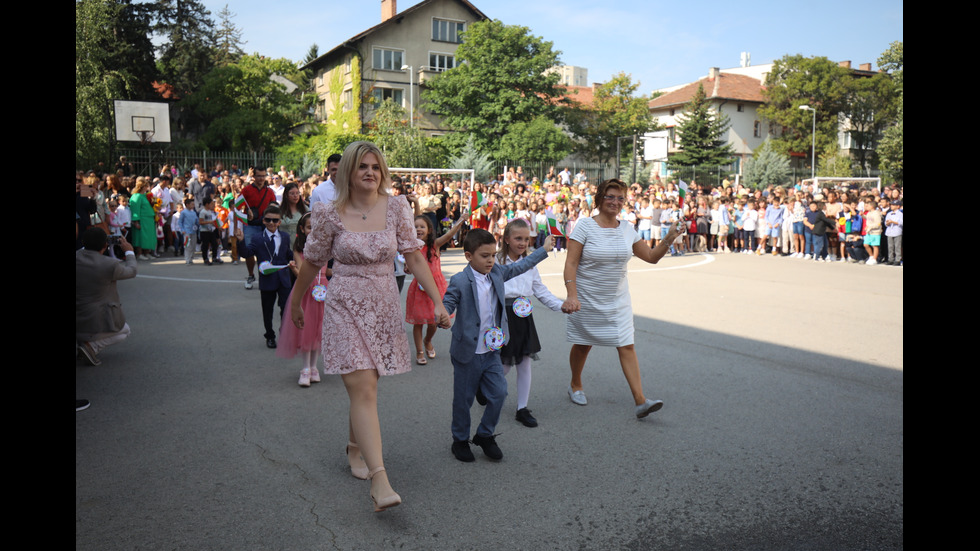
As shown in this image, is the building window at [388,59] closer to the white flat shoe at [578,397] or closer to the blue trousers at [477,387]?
the white flat shoe at [578,397]

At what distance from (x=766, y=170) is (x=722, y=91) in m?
26.2

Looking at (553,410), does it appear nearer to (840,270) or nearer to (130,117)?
(840,270)

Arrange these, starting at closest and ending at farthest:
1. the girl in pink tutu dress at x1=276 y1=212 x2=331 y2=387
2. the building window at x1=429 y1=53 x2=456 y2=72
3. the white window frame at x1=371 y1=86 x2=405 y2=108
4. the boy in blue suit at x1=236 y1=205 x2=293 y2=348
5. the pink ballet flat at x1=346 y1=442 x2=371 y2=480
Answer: the pink ballet flat at x1=346 y1=442 x2=371 y2=480 → the girl in pink tutu dress at x1=276 y1=212 x2=331 y2=387 → the boy in blue suit at x1=236 y1=205 x2=293 y2=348 → the white window frame at x1=371 y1=86 x2=405 y2=108 → the building window at x1=429 y1=53 x2=456 y2=72

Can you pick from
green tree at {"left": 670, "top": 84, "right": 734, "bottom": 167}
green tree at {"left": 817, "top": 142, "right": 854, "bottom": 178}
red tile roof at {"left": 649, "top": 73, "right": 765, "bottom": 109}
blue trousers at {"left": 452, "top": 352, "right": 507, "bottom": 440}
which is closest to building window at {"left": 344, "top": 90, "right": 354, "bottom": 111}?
green tree at {"left": 670, "top": 84, "right": 734, "bottom": 167}

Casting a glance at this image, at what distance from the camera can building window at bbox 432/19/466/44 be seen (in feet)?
179

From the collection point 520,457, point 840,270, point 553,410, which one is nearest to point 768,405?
point 553,410

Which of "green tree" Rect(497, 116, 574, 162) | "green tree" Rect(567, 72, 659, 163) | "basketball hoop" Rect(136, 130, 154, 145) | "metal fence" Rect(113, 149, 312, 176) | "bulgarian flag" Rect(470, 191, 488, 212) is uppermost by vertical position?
"green tree" Rect(567, 72, 659, 163)

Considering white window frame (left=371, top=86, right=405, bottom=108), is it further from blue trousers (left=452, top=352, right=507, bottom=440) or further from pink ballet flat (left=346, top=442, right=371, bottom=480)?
pink ballet flat (left=346, top=442, right=371, bottom=480)

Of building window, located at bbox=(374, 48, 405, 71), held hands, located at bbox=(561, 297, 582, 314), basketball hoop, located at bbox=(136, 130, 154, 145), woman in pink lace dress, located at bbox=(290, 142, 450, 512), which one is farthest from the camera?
building window, located at bbox=(374, 48, 405, 71)

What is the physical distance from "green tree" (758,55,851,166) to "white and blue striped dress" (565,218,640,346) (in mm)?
64766

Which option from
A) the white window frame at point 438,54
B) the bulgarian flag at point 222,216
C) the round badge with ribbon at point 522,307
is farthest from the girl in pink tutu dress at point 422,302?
the white window frame at point 438,54

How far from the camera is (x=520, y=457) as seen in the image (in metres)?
4.77

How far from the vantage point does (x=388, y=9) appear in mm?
55938
